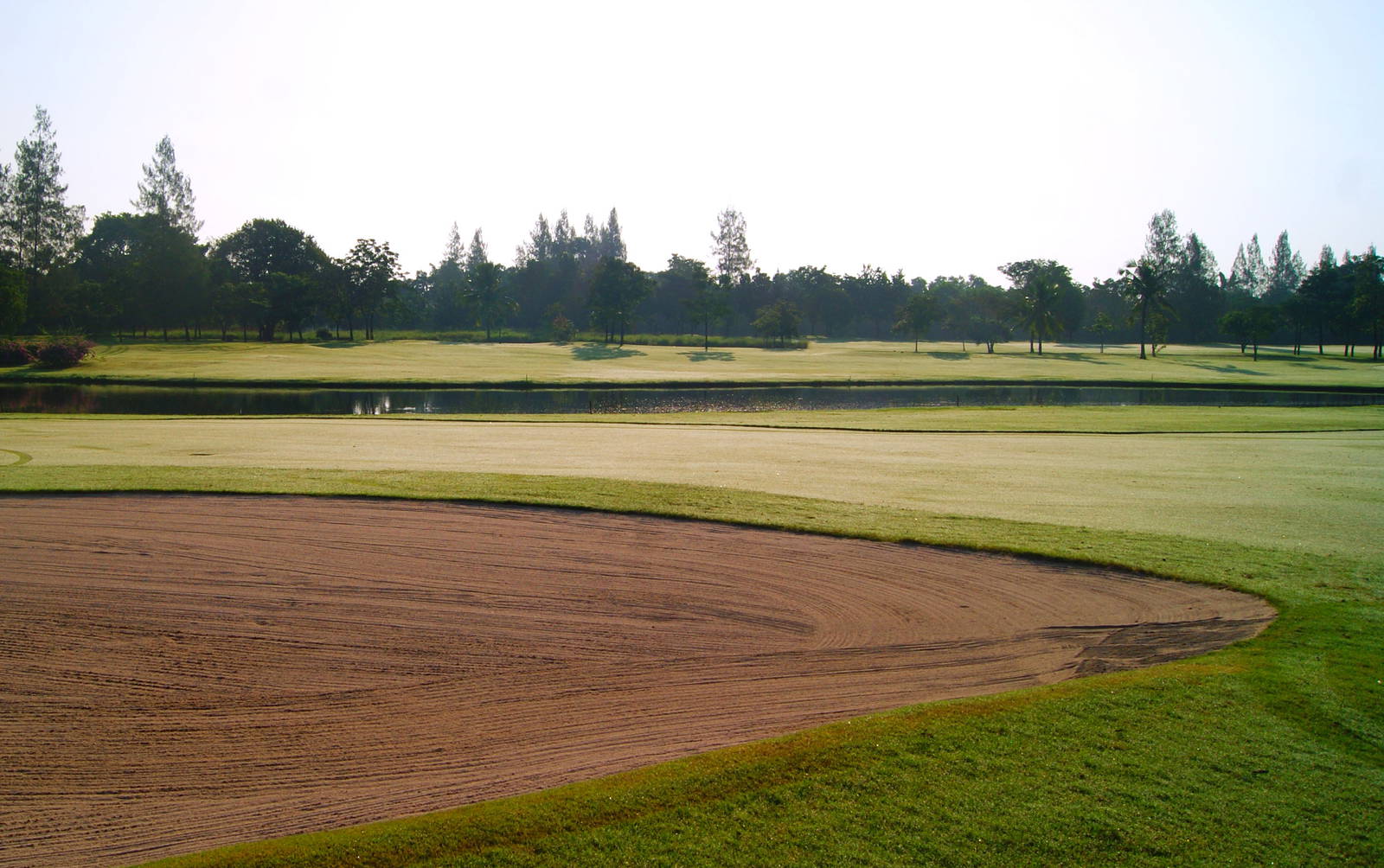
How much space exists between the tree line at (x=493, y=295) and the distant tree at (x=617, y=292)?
237 mm

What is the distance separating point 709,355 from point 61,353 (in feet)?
198

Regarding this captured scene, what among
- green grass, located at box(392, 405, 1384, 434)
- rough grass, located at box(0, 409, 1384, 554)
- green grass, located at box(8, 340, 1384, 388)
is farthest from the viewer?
green grass, located at box(8, 340, 1384, 388)

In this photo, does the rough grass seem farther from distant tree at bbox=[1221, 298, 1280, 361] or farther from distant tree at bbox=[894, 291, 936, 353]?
distant tree at bbox=[894, 291, 936, 353]

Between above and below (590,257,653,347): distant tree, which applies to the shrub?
below

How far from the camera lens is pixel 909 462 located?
2342 cm

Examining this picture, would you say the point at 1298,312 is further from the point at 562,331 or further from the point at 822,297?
the point at 562,331

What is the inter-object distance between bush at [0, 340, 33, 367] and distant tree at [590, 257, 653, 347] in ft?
202

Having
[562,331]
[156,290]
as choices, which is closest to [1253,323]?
[562,331]

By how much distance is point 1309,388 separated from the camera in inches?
2761

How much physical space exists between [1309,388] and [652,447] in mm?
67217

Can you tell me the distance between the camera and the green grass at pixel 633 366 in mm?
67125

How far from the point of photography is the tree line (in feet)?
340

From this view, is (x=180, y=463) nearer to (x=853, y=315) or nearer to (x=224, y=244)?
(x=224, y=244)

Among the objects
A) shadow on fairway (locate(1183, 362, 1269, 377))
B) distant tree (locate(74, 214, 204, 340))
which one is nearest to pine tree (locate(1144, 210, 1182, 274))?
shadow on fairway (locate(1183, 362, 1269, 377))
